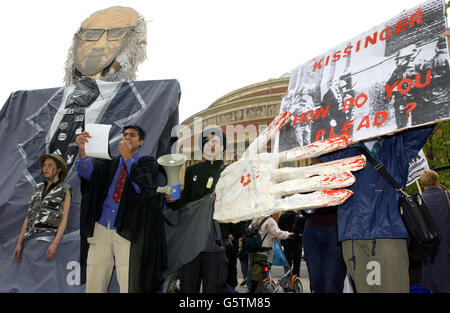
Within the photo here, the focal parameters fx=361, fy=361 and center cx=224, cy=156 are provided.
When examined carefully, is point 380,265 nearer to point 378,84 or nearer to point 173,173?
point 378,84

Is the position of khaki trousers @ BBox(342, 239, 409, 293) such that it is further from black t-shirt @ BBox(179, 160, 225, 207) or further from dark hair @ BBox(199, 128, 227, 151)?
dark hair @ BBox(199, 128, 227, 151)

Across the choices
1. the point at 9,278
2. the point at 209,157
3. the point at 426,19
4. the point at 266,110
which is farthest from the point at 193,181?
the point at 266,110

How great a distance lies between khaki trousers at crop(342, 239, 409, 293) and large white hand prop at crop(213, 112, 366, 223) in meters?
0.49

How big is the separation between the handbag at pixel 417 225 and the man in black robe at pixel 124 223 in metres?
1.93

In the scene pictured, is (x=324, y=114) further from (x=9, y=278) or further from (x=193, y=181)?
(x=9, y=278)

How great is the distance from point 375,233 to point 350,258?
0.27 metres

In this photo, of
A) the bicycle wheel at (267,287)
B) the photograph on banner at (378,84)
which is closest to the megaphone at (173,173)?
the photograph on banner at (378,84)

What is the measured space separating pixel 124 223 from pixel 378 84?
2.27 m

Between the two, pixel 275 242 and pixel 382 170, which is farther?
pixel 275 242

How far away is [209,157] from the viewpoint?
3.62 meters

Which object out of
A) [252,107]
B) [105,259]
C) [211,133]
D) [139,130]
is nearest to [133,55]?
[139,130]

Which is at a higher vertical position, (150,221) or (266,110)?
(266,110)

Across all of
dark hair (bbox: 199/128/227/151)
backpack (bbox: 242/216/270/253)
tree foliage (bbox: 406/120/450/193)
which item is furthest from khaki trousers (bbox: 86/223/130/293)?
tree foliage (bbox: 406/120/450/193)

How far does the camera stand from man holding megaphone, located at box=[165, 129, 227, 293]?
3.27m
